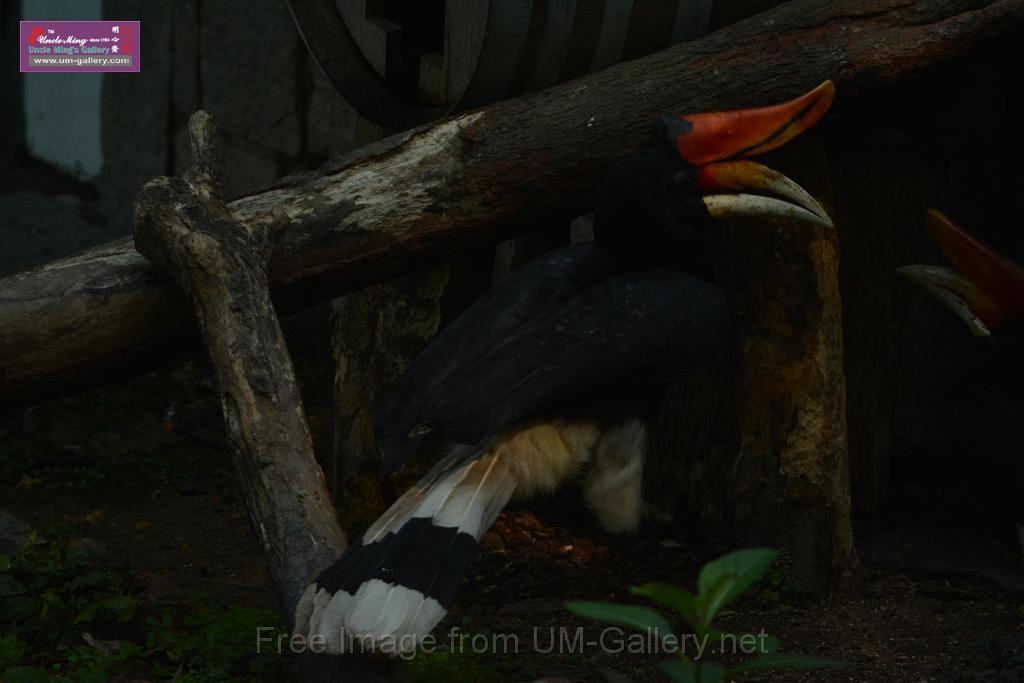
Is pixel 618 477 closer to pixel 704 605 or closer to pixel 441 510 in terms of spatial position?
pixel 441 510

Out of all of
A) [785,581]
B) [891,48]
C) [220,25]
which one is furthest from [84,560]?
[220,25]

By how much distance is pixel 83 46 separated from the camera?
6.76m

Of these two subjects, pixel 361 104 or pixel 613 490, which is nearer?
pixel 613 490

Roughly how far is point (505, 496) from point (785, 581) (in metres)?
0.98

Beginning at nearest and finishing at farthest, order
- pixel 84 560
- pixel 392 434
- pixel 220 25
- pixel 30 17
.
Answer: pixel 392 434 < pixel 84 560 < pixel 220 25 < pixel 30 17

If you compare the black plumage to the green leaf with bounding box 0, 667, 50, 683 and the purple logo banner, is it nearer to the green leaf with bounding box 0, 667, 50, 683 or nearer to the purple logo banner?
the green leaf with bounding box 0, 667, 50, 683

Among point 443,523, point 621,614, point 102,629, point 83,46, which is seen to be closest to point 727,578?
point 621,614

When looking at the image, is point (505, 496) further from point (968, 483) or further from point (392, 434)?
point (968, 483)

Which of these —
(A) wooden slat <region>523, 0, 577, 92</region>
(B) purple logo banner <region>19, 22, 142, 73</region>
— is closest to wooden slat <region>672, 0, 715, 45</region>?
(A) wooden slat <region>523, 0, 577, 92</region>

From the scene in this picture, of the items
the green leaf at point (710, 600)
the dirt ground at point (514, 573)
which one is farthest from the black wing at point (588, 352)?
the green leaf at point (710, 600)

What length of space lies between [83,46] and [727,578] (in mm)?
5535

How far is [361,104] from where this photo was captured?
14.0ft

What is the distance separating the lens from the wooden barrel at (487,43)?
3789 mm

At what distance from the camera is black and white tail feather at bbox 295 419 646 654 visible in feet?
8.80
